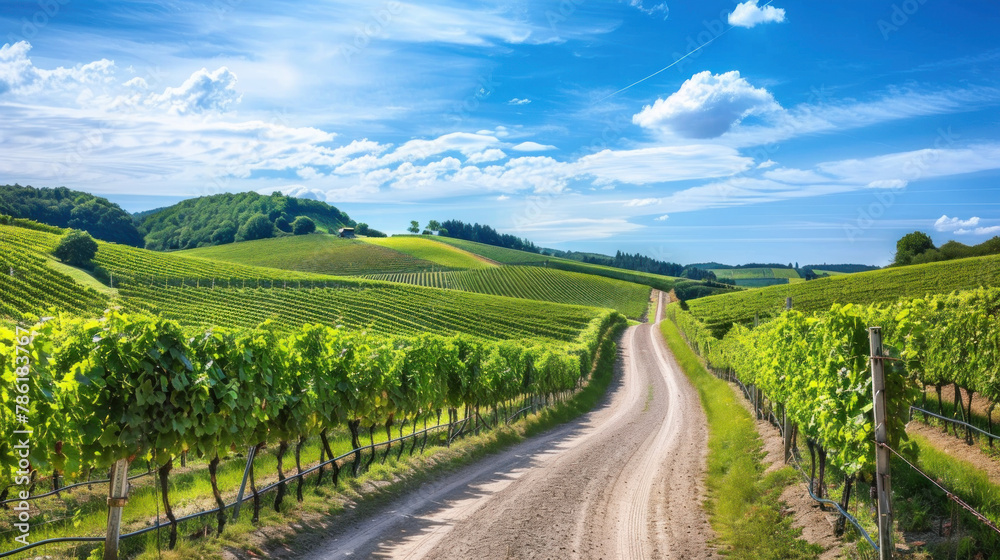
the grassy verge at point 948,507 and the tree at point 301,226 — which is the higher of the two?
the tree at point 301,226

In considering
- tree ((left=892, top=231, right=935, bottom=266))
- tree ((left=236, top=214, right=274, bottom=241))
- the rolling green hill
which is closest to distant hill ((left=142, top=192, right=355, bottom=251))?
tree ((left=236, top=214, right=274, bottom=241))

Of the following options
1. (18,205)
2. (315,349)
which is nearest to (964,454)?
(315,349)

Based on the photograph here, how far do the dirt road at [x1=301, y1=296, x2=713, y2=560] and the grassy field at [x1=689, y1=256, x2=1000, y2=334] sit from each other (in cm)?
3093

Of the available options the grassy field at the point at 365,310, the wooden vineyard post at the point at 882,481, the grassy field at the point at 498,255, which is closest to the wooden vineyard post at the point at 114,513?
the wooden vineyard post at the point at 882,481

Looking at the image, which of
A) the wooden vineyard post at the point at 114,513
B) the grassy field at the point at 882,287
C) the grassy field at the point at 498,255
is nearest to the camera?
the wooden vineyard post at the point at 114,513

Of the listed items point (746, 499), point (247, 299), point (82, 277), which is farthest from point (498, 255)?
point (746, 499)

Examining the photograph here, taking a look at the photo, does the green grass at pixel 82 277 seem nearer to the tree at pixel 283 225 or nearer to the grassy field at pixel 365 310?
the grassy field at pixel 365 310

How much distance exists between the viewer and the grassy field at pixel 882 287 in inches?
1941

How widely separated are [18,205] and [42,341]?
138m

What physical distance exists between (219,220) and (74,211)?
122ft

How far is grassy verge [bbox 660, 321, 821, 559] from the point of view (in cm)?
957

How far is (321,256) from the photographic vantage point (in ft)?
386

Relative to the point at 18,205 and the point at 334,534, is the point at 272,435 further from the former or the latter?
the point at 18,205

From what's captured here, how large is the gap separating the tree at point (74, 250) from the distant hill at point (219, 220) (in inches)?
3317
